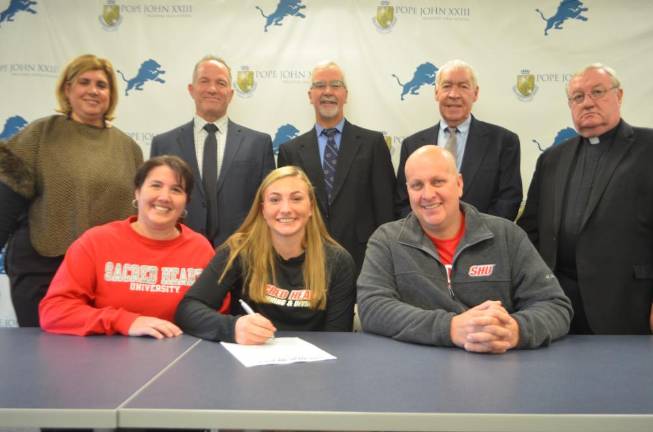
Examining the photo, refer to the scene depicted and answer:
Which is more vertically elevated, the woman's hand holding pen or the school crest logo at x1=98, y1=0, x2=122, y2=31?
the school crest logo at x1=98, y1=0, x2=122, y2=31

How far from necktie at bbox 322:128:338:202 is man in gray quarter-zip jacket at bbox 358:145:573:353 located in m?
1.04

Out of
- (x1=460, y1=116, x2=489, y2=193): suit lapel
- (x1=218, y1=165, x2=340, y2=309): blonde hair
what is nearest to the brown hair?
(x1=218, y1=165, x2=340, y2=309): blonde hair

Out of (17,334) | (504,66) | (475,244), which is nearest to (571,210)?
(475,244)

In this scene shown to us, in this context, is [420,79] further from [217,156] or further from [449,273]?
[449,273]

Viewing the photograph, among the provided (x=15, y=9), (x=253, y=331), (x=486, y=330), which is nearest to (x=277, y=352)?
(x=253, y=331)

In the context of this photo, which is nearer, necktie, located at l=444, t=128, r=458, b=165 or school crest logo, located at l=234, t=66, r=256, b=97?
necktie, located at l=444, t=128, r=458, b=165

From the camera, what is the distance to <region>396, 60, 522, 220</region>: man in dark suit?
3057mm

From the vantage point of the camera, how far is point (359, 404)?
1145mm

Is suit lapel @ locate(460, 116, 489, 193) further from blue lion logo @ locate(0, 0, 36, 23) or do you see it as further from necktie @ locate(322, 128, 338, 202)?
blue lion logo @ locate(0, 0, 36, 23)

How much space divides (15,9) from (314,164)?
2.84 m

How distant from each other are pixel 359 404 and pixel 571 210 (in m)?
1.94

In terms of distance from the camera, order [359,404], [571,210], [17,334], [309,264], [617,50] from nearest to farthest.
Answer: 1. [359,404]
2. [17,334]
3. [309,264]
4. [571,210]
5. [617,50]

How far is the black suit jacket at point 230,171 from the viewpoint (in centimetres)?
302

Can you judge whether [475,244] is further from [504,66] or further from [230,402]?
[504,66]
